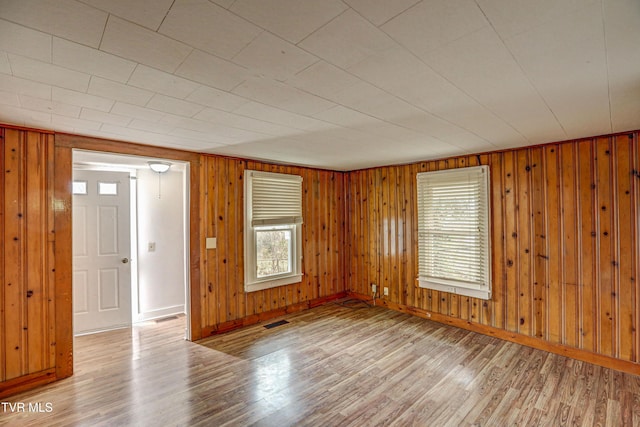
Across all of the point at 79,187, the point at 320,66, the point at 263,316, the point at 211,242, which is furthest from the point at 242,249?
the point at 320,66

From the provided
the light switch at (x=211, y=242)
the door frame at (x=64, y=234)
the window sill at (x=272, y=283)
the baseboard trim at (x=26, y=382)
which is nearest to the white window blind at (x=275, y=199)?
the light switch at (x=211, y=242)

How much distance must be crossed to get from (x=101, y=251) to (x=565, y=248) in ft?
19.1

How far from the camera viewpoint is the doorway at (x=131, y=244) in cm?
404

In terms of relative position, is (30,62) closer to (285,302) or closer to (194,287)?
(194,287)

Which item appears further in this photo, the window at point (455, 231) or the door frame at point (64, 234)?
the window at point (455, 231)

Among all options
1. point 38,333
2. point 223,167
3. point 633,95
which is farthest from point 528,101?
point 38,333

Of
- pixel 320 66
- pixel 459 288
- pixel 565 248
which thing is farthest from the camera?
pixel 459 288

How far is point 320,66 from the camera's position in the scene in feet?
5.17

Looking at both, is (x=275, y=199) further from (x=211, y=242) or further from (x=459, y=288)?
(x=459, y=288)

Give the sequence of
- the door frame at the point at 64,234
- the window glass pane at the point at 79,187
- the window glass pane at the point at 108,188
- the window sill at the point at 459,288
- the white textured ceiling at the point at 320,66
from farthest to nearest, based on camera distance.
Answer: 1. the window glass pane at the point at 108,188
2. the window glass pane at the point at 79,187
3. the window sill at the point at 459,288
4. the door frame at the point at 64,234
5. the white textured ceiling at the point at 320,66

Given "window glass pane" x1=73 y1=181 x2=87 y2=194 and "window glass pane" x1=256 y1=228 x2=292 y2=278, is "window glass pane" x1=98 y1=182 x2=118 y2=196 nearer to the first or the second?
"window glass pane" x1=73 y1=181 x2=87 y2=194

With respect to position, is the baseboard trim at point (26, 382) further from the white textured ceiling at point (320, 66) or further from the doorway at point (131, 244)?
the white textured ceiling at point (320, 66)

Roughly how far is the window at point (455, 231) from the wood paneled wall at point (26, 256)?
14.5 feet

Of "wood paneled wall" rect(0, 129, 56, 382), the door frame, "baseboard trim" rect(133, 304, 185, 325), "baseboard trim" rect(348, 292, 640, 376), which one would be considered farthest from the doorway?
"baseboard trim" rect(348, 292, 640, 376)
